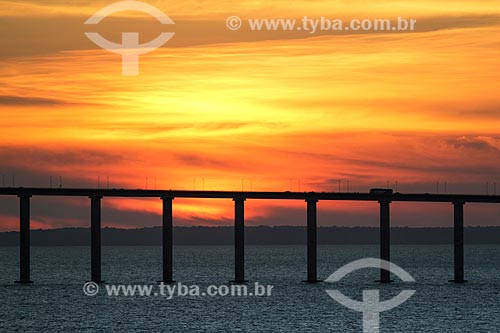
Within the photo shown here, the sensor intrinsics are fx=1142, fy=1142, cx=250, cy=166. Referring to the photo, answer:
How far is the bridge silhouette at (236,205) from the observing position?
131000mm

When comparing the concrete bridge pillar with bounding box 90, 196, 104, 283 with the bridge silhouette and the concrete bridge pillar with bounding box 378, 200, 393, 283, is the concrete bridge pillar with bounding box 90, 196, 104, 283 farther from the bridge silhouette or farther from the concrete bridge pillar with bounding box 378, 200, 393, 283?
the concrete bridge pillar with bounding box 378, 200, 393, 283

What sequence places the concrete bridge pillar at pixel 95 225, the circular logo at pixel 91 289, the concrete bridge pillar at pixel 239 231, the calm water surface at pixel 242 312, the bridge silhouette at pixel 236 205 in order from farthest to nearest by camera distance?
1. the circular logo at pixel 91 289
2. the concrete bridge pillar at pixel 239 231
3. the bridge silhouette at pixel 236 205
4. the concrete bridge pillar at pixel 95 225
5. the calm water surface at pixel 242 312

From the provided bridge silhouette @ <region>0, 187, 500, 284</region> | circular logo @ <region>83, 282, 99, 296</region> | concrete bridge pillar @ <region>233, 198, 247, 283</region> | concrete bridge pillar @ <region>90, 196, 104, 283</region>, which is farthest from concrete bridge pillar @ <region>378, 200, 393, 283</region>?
circular logo @ <region>83, 282, 99, 296</region>

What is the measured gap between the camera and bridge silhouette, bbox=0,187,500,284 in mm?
131000

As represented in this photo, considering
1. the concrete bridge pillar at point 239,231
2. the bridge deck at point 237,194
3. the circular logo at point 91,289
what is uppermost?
the bridge deck at point 237,194

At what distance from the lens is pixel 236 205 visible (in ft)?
438

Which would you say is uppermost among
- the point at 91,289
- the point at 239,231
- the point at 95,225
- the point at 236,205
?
the point at 236,205

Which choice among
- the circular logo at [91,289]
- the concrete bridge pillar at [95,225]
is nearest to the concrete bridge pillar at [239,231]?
the concrete bridge pillar at [95,225]

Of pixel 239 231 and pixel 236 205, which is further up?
pixel 236 205

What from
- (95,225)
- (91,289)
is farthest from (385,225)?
(91,289)

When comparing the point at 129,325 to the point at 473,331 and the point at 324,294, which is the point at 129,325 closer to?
the point at 473,331

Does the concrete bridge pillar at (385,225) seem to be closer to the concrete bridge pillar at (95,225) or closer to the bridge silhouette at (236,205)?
the bridge silhouette at (236,205)

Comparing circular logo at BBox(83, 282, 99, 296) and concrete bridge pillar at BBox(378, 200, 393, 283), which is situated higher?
concrete bridge pillar at BBox(378, 200, 393, 283)

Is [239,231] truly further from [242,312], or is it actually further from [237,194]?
[242,312]
